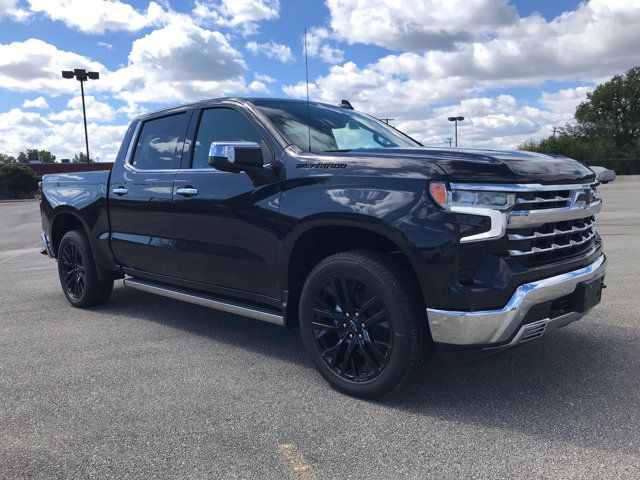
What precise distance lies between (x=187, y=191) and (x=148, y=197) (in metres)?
0.60

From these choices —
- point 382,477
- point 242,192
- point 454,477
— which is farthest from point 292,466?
point 242,192

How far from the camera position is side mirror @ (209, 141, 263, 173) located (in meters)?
3.64

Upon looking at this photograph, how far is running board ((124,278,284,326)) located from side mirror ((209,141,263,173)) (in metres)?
1.03

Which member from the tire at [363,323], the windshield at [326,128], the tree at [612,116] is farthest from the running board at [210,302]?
the tree at [612,116]

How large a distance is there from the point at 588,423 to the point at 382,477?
4.05 ft

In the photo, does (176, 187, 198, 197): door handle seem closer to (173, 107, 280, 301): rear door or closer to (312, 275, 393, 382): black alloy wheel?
(173, 107, 280, 301): rear door

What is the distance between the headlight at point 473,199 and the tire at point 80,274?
4.00 meters

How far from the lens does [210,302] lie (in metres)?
4.40

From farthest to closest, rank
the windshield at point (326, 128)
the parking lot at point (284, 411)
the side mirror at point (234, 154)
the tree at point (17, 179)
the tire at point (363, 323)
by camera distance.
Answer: the tree at point (17, 179) → the windshield at point (326, 128) → the side mirror at point (234, 154) → the tire at point (363, 323) → the parking lot at point (284, 411)

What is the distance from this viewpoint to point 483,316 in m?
2.98

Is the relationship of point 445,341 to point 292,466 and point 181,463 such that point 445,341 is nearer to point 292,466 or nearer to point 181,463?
point 292,466

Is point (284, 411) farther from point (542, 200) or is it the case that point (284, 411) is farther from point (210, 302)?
point (542, 200)

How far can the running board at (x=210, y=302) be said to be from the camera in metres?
3.96

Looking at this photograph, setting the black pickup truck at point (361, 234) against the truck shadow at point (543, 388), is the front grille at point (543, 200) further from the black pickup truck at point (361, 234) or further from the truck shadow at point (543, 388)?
the truck shadow at point (543, 388)
